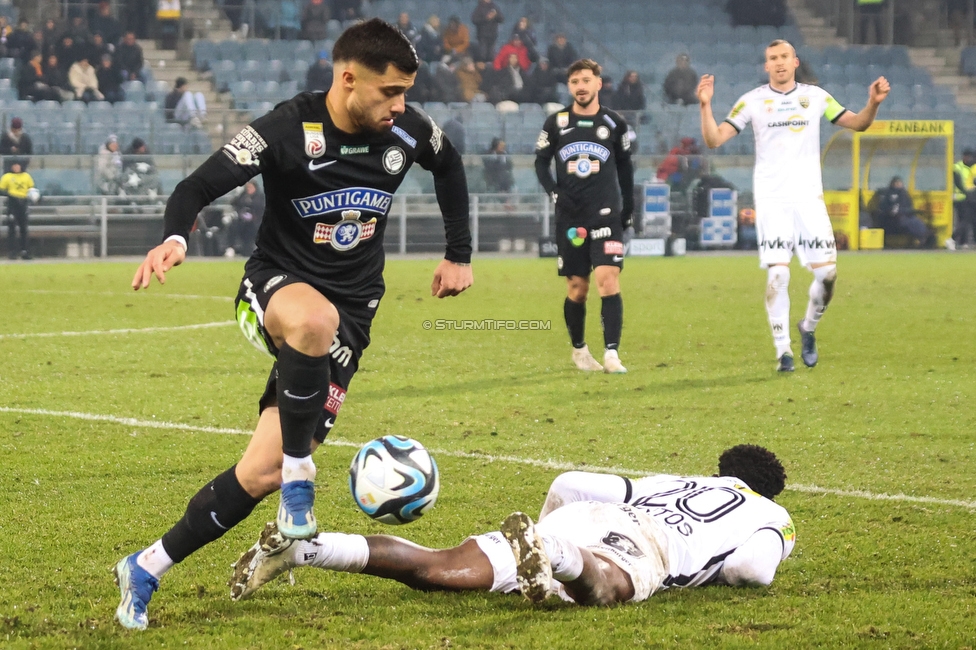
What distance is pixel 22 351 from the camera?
33.8 ft

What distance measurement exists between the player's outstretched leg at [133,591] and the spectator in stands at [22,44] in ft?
80.9

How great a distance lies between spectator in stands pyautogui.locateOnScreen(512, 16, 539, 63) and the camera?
28.8 metres

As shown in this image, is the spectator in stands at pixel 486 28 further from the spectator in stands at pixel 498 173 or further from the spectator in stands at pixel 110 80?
the spectator in stands at pixel 110 80

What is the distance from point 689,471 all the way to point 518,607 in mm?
2251

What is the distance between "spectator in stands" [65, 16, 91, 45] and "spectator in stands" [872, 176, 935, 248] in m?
16.5

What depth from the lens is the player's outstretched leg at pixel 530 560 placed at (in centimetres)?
353

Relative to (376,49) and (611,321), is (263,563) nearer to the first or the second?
(376,49)

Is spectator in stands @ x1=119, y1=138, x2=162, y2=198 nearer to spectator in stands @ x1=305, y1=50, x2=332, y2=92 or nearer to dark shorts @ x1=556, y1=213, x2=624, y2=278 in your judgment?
spectator in stands @ x1=305, y1=50, x2=332, y2=92

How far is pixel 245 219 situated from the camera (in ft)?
76.7

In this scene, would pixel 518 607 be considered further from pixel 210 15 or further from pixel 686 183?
pixel 210 15

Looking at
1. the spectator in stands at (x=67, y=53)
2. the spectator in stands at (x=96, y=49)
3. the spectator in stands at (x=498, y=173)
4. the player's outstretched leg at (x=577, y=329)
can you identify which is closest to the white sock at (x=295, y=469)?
the player's outstretched leg at (x=577, y=329)

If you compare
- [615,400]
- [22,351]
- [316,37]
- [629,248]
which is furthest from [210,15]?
[615,400]

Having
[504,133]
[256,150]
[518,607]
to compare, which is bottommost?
[518,607]

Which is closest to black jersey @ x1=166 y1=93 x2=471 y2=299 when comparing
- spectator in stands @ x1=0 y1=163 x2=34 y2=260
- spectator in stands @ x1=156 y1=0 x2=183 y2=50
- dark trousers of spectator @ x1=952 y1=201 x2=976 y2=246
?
spectator in stands @ x1=0 y1=163 x2=34 y2=260
